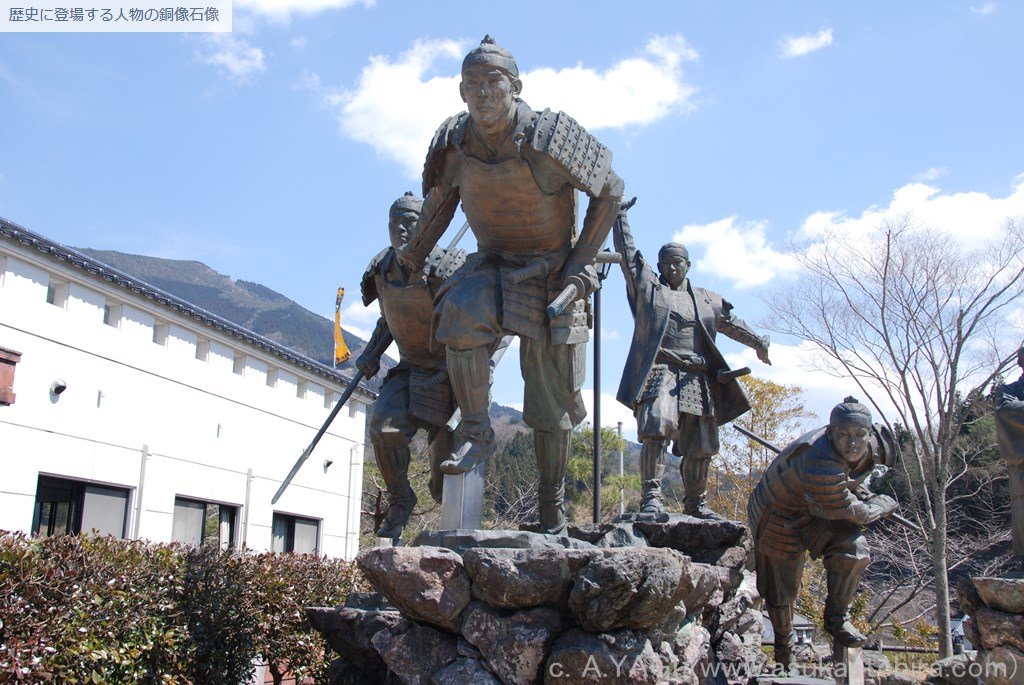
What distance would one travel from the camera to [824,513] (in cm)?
498

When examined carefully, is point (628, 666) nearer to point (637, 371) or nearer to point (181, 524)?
point (637, 371)

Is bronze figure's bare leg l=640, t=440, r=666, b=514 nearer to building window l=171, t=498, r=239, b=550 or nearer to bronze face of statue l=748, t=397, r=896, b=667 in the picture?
bronze face of statue l=748, t=397, r=896, b=667

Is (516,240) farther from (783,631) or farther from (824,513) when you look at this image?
(783,631)

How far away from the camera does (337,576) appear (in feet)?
23.5

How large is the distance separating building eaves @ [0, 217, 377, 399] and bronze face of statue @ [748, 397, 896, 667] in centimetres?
589

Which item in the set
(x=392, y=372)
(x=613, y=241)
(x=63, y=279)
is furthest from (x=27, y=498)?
(x=613, y=241)

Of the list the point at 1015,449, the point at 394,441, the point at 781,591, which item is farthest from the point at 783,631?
the point at 394,441

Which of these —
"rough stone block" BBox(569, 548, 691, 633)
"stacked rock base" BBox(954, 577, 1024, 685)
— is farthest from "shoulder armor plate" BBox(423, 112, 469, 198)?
"stacked rock base" BBox(954, 577, 1024, 685)

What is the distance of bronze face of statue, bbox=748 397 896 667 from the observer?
4.90 meters

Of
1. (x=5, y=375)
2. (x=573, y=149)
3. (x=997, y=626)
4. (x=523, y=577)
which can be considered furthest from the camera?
(x=5, y=375)

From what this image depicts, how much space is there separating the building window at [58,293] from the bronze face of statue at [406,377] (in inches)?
361

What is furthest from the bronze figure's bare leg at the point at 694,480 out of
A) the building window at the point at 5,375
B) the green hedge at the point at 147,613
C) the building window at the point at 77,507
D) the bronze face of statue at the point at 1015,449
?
the building window at the point at 77,507

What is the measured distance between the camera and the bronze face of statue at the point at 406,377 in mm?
5410

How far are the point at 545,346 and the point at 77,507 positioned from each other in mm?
10872
